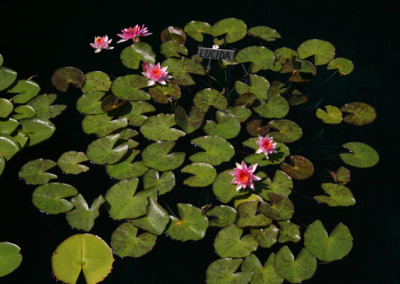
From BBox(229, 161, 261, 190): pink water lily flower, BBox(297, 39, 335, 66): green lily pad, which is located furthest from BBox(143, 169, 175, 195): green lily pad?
BBox(297, 39, 335, 66): green lily pad

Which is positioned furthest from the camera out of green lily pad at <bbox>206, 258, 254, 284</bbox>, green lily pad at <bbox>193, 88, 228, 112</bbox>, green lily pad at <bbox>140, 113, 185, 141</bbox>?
green lily pad at <bbox>193, 88, 228, 112</bbox>

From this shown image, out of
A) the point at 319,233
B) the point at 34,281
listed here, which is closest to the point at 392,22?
the point at 319,233

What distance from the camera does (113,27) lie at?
2.89 meters

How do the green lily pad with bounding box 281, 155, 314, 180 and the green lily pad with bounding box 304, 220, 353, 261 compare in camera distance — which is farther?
the green lily pad with bounding box 281, 155, 314, 180

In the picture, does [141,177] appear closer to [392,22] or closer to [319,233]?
[319,233]

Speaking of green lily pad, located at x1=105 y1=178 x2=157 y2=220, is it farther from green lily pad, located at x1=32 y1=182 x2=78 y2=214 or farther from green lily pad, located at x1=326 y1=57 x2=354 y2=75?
green lily pad, located at x1=326 y1=57 x2=354 y2=75

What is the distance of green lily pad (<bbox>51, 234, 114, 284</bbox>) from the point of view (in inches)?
63.6

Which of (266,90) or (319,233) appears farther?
(266,90)

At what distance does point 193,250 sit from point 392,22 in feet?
8.53

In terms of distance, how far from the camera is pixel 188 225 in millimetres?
1760

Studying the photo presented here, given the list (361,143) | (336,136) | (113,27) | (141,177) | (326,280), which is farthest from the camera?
(113,27)

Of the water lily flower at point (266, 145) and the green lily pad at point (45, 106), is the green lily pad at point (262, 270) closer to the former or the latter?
the water lily flower at point (266, 145)

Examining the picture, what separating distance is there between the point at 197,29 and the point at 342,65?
1.11 m

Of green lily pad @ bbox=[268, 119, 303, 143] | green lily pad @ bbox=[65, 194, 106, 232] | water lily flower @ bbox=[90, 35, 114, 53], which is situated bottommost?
green lily pad @ bbox=[65, 194, 106, 232]
